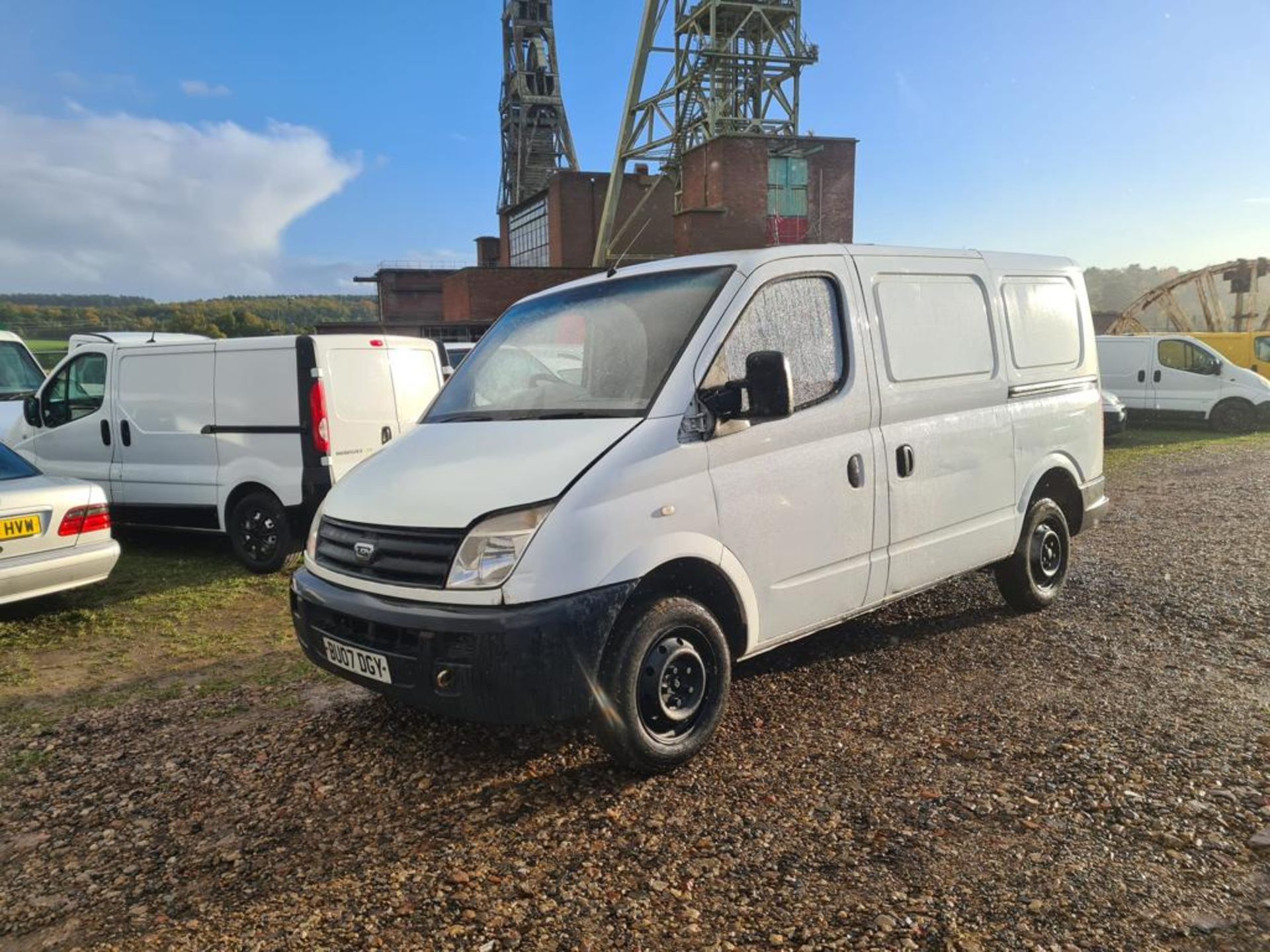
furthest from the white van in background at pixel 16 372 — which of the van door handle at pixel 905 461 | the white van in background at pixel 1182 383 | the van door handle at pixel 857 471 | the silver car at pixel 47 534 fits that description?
the white van in background at pixel 1182 383

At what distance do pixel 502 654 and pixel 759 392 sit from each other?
1445 millimetres

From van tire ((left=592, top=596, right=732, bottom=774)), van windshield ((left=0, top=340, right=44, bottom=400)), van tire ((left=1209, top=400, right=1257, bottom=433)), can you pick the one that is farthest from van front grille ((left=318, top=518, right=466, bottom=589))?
van tire ((left=1209, top=400, right=1257, bottom=433))

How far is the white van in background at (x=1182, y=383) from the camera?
1664cm

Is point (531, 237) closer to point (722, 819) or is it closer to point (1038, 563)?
point (1038, 563)

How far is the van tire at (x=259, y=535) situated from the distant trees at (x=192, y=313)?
21533mm

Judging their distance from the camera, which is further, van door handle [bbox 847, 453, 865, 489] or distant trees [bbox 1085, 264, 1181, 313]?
distant trees [bbox 1085, 264, 1181, 313]

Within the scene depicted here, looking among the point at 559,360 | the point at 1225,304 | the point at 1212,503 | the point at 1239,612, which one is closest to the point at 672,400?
the point at 559,360

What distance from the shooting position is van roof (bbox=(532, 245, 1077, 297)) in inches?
152

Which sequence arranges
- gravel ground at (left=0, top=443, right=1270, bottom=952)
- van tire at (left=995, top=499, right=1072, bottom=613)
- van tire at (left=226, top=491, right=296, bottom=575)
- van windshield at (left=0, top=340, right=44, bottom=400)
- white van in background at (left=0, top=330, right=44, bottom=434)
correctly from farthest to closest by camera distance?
1. van windshield at (left=0, top=340, right=44, bottom=400)
2. white van in background at (left=0, top=330, right=44, bottom=434)
3. van tire at (left=226, top=491, right=296, bottom=575)
4. van tire at (left=995, top=499, right=1072, bottom=613)
5. gravel ground at (left=0, top=443, right=1270, bottom=952)

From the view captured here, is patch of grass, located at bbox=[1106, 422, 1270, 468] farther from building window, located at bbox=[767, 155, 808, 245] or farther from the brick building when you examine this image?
building window, located at bbox=[767, 155, 808, 245]

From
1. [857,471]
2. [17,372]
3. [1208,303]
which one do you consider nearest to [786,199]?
[1208,303]

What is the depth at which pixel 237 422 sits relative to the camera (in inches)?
286

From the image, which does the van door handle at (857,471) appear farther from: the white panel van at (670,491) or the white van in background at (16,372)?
the white van in background at (16,372)

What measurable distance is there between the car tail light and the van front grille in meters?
3.37
